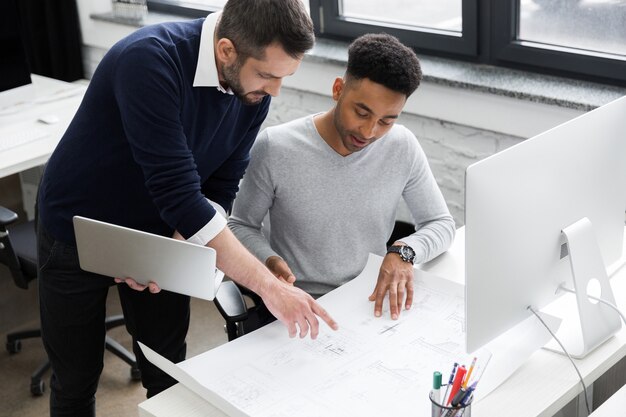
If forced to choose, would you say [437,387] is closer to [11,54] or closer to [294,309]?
[294,309]

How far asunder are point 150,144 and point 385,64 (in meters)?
0.54

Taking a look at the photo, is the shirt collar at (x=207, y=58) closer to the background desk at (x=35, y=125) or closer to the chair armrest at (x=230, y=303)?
the chair armrest at (x=230, y=303)

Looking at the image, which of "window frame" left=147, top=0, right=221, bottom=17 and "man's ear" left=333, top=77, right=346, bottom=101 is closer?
"man's ear" left=333, top=77, right=346, bottom=101

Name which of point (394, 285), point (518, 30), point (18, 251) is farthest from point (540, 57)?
point (18, 251)

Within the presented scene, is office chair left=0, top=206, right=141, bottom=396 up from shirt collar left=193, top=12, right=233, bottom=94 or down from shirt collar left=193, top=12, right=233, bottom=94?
down

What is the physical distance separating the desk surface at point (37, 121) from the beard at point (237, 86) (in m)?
1.30

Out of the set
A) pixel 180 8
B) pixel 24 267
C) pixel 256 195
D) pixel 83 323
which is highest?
pixel 180 8

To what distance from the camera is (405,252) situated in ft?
5.90

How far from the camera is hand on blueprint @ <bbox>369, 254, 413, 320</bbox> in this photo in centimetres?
168

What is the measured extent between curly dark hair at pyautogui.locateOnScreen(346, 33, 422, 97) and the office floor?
129 cm

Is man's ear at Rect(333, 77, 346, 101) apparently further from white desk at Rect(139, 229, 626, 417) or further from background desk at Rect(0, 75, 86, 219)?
background desk at Rect(0, 75, 86, 219)

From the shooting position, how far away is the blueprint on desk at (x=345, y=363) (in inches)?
→ 55.5

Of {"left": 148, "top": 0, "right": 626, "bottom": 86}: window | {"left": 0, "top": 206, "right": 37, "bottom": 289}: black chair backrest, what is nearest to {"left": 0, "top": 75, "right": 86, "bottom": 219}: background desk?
{"left": 0, "top": 206, "right": 37, "bottom": 289}: black chair backrest

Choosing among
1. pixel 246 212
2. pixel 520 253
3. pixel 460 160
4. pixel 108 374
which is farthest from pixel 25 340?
pixel 520 253
